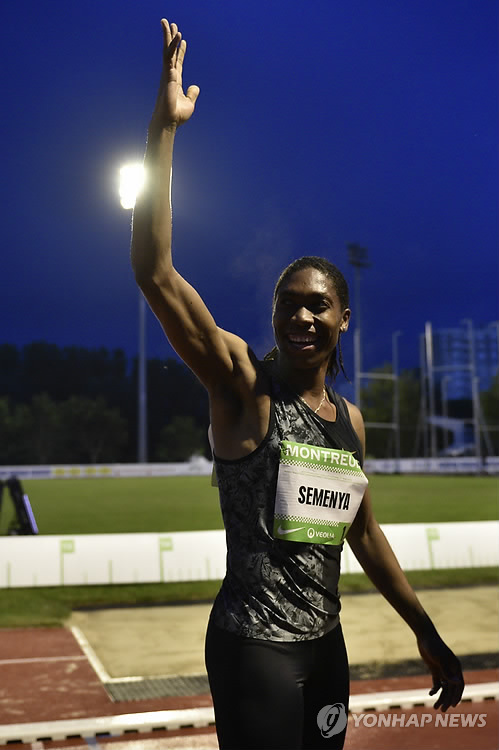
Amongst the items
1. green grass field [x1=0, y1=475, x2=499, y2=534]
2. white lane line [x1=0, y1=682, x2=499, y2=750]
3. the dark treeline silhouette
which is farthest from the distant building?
white lane line [x1=0, y1=682, x2=499, y2=750]

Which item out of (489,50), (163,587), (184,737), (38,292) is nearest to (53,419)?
(38,292)

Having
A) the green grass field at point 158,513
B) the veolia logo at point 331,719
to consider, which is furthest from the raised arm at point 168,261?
the green grass field at point 158,513

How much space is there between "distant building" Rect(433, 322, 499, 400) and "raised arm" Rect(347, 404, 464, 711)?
26.1m

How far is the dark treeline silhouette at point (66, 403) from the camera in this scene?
15344mm

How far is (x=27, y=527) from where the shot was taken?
791 cm

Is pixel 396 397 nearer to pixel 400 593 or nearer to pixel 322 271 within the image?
pixel 400 593

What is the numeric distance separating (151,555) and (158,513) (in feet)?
32.1

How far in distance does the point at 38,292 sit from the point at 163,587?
634 cm

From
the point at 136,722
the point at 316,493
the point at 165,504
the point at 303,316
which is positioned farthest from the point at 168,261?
the point at 165,504

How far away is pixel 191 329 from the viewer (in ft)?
5.07

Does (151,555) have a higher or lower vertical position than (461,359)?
lower

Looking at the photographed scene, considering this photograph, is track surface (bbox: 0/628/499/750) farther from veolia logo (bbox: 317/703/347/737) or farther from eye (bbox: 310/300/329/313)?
eye (bbox: 310/300/329/313)

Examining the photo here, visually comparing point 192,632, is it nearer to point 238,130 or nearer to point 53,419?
point 238,130

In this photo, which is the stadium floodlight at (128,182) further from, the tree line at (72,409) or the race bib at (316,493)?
the tree line at (72,409)
